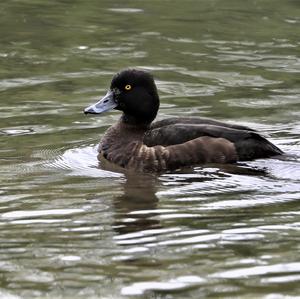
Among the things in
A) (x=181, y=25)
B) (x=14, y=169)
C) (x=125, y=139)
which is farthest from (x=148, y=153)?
(x=181, y=25)

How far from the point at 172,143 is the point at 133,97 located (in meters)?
0.79

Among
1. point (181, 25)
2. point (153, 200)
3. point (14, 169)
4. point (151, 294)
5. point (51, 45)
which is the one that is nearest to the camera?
point (151, 294)

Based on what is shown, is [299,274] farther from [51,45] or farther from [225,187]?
[51,45]

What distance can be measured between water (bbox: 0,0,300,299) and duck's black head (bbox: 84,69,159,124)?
1.63 feet

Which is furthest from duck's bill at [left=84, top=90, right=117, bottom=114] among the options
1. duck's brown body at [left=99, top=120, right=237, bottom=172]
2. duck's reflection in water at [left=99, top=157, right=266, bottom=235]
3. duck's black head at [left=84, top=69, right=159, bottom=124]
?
duck's brown body at [left=99, top=120, right=237, bottom=172]

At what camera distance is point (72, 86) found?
45.3 ft

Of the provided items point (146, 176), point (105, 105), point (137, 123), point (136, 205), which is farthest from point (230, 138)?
point (136, 205)

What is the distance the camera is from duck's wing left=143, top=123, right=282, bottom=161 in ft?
34.1

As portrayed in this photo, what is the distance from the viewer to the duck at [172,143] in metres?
10.4

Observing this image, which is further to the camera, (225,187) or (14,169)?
(14,169)

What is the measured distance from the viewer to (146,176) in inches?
401

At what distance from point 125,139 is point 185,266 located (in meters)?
3.88

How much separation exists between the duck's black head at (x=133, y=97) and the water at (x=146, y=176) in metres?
0.50

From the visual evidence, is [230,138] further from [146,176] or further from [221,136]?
[146,176]
